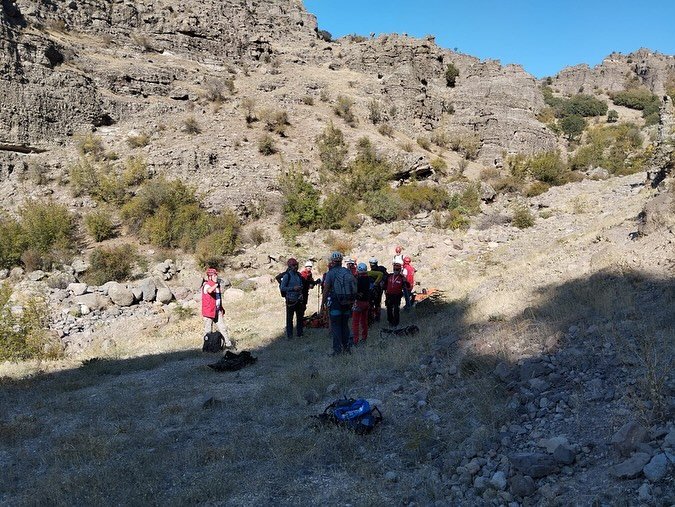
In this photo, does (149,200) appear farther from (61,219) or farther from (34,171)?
(34,171)

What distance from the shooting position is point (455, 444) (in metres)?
3.96

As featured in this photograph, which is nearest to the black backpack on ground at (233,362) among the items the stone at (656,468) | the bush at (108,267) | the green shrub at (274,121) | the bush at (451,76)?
the stone at (656,468)

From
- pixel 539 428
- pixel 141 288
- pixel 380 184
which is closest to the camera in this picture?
pixel 539 428

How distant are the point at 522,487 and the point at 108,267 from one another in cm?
1476

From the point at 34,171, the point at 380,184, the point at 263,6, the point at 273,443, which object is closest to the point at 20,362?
the point at 273,443

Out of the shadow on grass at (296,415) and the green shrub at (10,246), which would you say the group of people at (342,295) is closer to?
the shadow on grass at (296,415)

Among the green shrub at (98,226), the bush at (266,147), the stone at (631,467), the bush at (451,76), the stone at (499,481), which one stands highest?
the bush at (451,76)

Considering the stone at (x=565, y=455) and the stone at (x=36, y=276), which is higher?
the stone at (x=36, y=276)

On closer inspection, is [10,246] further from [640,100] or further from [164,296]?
[640,100]

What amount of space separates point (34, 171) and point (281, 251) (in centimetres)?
1098

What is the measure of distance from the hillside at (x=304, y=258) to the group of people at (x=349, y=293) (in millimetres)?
549

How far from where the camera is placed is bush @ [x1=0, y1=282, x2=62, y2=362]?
9875 millimetres

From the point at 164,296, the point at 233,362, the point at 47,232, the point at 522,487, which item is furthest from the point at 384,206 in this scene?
the point at 522,487

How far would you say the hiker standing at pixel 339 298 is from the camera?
7.26m
